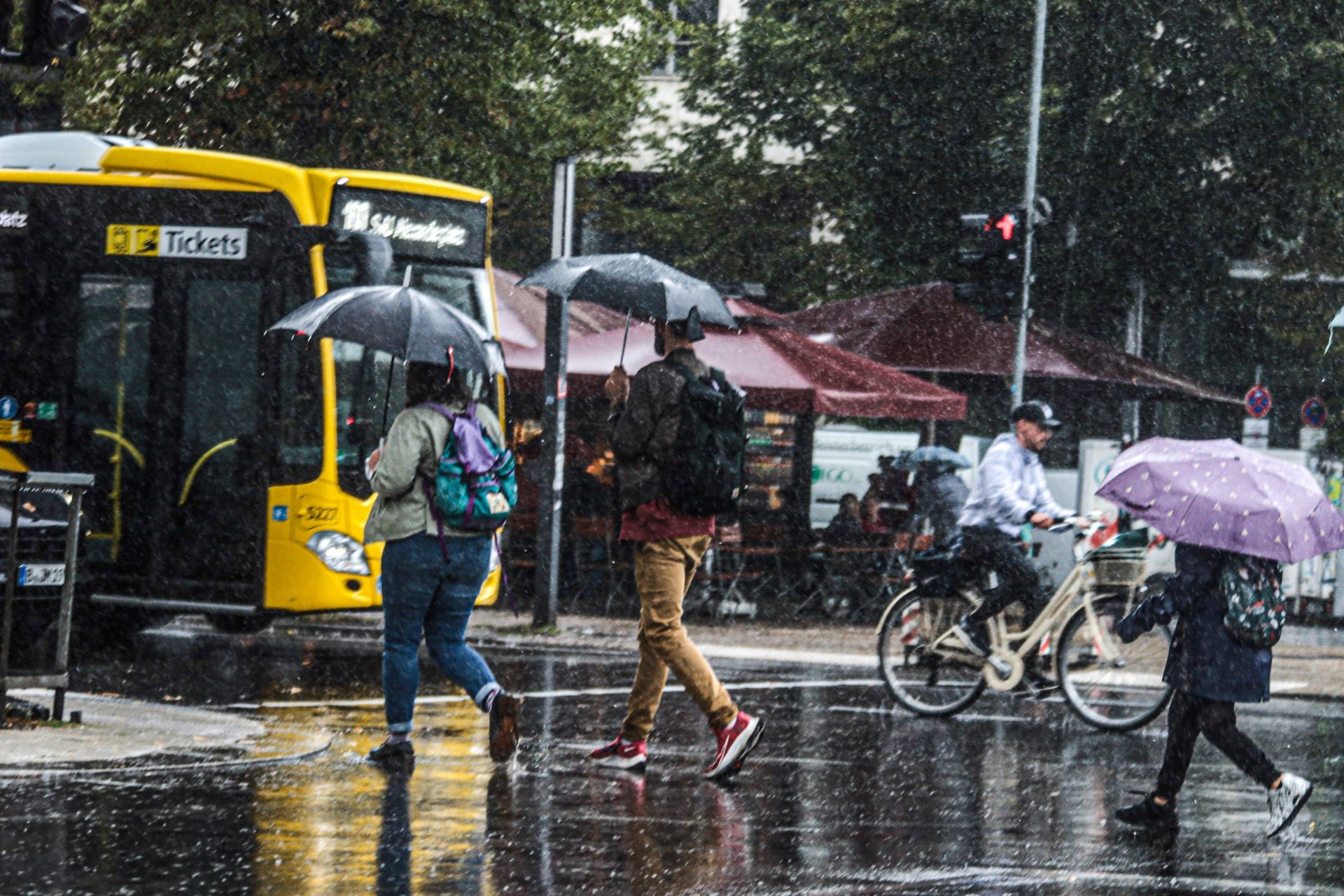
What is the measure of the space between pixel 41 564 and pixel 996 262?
1028 cm

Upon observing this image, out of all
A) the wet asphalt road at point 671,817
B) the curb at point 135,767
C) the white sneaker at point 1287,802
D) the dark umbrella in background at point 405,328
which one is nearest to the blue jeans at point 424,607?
the wet asphalt road at point 671,817

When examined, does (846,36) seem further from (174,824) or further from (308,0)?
(174,824)

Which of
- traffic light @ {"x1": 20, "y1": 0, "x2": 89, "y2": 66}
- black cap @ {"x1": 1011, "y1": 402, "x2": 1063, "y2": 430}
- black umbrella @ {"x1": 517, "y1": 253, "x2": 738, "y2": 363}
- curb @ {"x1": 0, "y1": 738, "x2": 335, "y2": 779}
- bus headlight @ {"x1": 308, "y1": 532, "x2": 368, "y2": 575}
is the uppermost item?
traffic light @ {"x1": 20, "y1": 0, "x2": 89, "y2": 66}

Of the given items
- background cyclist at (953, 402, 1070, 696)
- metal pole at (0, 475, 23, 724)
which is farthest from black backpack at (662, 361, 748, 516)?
background cyclist at (953, 402, 1070, 696)

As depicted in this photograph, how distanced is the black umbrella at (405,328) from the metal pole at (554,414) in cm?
727

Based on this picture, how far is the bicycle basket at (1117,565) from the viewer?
11.2 metres

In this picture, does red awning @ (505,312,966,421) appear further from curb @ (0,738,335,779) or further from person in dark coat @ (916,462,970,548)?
curb @ (0,738,335,779)

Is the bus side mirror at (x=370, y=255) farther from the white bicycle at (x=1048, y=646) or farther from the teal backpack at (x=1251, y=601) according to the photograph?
the teal backpack at (x=1251, y=601)

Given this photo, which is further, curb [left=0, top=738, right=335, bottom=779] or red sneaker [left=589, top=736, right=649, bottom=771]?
red sneaker [left=589, top=736, right=649, bottom=771]

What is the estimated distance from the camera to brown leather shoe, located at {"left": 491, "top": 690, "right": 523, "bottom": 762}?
8430mm

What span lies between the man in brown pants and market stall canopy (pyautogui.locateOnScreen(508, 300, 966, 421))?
992 centimetres

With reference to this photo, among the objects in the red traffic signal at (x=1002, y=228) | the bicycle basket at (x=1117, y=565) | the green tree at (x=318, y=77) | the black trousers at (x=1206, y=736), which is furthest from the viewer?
the green tree at (x=318, y=77)

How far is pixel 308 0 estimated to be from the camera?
1881cm

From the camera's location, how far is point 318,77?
62.9ft
